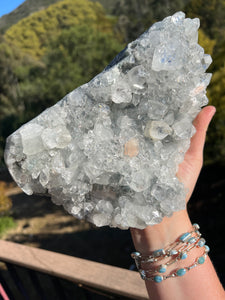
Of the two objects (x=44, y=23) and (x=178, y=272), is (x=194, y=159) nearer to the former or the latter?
(x=178, y=272)

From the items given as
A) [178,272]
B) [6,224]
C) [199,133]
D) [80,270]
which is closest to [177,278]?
[178,272]

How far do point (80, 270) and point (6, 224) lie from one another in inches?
167

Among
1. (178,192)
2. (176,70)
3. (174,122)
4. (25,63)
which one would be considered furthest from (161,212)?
(25,63)

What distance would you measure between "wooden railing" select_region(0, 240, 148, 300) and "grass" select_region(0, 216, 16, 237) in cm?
388

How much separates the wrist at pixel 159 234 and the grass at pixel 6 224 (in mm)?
4410

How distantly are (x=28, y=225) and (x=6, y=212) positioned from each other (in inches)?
23.8

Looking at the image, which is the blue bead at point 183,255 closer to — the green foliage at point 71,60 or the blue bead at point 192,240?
the blue bead at point 192,240

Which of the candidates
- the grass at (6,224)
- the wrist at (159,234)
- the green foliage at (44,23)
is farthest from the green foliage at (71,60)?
the wrist at (159,234)

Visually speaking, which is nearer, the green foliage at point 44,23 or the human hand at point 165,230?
the human hand at point 165,230

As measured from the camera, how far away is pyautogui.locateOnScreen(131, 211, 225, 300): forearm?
2.31ft

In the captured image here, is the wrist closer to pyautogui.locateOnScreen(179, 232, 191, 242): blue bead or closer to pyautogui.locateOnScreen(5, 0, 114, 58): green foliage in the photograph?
pyautogui.locateOnScreen(179, 232, 191, 242): blue bead

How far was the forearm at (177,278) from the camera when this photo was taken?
704mm

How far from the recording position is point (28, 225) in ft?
15.7

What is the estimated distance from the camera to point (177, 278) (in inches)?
28.3
